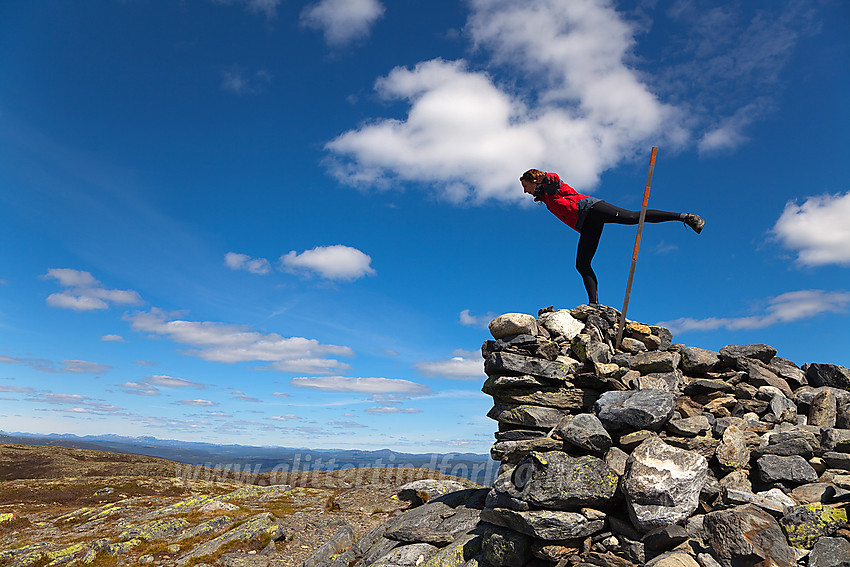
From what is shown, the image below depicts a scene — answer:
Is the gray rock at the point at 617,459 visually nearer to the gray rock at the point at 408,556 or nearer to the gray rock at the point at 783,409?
the gray rock at the point at 408,556

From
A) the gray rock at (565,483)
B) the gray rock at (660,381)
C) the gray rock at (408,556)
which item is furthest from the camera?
the gray rock at (660,381)

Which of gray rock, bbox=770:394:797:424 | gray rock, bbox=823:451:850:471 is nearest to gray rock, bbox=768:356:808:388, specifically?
gray rock, bbox=770:394:797:424

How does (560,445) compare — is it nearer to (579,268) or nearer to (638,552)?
(638,552)

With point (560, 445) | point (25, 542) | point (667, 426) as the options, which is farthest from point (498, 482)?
point (25, 542)

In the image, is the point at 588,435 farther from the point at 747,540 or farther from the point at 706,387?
the point at 706,387

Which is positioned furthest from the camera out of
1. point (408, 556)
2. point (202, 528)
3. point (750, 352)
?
point (202, 528)

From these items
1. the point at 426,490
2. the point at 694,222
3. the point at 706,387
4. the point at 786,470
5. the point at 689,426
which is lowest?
the point at 426,490

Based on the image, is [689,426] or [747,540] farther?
[689,426]

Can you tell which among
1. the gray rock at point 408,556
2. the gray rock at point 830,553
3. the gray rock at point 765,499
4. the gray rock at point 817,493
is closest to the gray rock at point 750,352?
the gray rock at point 817,493

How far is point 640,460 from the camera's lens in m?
9.28

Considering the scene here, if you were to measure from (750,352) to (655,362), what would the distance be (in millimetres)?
3728

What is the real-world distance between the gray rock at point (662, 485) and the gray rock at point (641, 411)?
35.8 inches

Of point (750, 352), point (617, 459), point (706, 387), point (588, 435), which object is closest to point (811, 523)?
point (617, 459)

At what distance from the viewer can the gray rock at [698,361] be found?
1385cm
